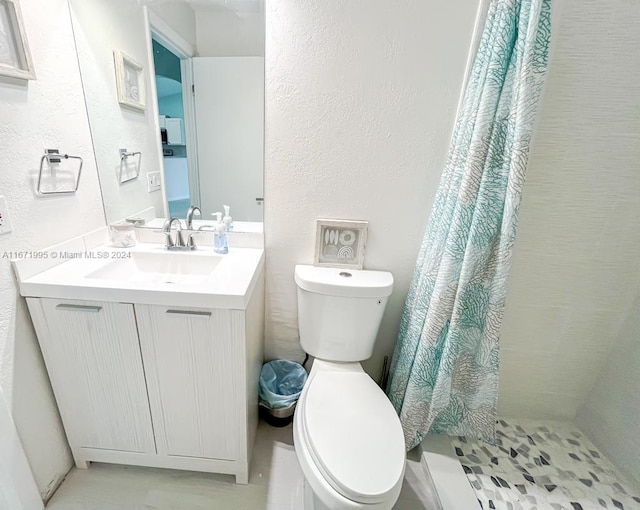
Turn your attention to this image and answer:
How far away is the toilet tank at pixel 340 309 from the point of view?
3.88 ft

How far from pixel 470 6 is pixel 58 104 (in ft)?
4.90

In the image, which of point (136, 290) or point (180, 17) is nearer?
point (136, 290)

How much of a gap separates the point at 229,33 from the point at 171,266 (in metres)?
0.96

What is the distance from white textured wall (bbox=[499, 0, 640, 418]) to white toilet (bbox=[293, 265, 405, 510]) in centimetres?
70

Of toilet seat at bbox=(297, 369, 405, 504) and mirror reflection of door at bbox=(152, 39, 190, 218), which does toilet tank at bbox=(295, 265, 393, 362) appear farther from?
mirror reflection of door at bbox=(152, 39, 190, 218)

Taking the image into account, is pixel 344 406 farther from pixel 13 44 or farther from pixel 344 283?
pixel 13 44

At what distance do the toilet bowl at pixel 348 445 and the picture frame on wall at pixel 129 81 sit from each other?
4.56 ft

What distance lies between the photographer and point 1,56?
818 mm

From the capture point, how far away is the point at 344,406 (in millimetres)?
1033

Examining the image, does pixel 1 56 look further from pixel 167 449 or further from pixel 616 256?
pixel 616 256

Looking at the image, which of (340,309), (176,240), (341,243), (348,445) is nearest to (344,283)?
(340,309)

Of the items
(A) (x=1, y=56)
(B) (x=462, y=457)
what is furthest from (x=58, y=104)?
(B) (x=462, y=457)

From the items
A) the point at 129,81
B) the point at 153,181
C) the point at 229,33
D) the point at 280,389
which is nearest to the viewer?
the point at 229,33

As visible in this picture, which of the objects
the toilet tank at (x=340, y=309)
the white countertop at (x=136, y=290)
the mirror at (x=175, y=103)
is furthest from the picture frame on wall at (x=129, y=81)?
the toilet tank at (x=340, y=309)
